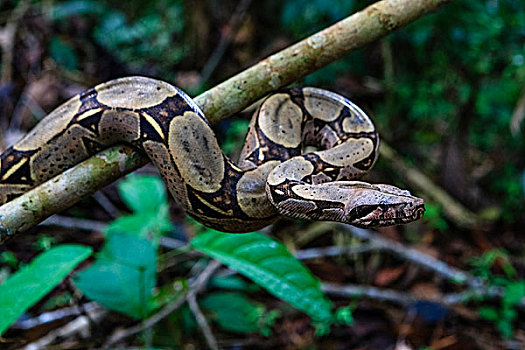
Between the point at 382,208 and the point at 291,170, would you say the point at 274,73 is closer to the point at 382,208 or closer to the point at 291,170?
the point at 291,170

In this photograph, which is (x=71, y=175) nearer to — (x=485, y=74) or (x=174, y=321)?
(x=174, y=321)

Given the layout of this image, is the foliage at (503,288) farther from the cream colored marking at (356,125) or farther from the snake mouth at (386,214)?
the snake mouth at (386,214)

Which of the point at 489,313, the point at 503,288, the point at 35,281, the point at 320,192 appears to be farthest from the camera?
the point at 503,288

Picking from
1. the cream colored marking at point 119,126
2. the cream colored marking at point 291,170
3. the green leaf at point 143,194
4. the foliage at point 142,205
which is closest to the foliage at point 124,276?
the foliage at point 142,205

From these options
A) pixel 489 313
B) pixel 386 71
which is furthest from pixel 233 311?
pixel 386 71

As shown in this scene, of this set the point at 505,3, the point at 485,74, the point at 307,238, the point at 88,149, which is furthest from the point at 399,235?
the point at 88,149

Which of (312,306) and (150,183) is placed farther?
(150,183)

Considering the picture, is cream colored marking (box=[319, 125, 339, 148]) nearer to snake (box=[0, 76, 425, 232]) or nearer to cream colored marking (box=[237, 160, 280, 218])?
snake (box=[0, 76, 425, 232])
